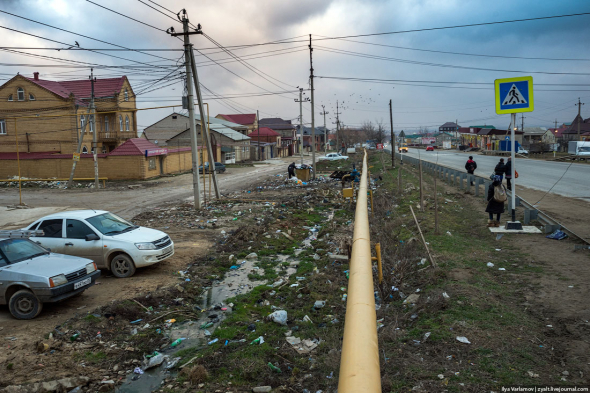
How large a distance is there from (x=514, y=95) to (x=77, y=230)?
1141 centimetres

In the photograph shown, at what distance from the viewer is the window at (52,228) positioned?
1084cm

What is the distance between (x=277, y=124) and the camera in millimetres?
121500

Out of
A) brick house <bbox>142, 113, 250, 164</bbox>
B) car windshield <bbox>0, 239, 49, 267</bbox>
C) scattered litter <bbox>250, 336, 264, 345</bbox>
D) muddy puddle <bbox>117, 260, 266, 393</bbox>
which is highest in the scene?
brick house <bbox>142, 113, 250, 164</bbox>

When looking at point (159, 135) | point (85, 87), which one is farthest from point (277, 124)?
point (85, 87)

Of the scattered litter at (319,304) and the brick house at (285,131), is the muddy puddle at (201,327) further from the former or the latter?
the brick house at (285,131)

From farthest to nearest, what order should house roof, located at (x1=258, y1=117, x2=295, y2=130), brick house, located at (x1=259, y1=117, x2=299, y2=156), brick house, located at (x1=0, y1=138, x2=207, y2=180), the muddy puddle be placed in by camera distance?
house roof, located at (x1=258, y1=117, x2=295, y2=130)
brick house, located at (x1=259, y1=117, x2=299, y2=156)
brick house, located at (x1=0, y1=138, x2=207, y2=180)
the muddy puddle

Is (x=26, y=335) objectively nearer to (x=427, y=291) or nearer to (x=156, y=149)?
(x=427, y=291)

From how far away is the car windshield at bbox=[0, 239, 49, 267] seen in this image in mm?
8508

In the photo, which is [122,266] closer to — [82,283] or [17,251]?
[82,283]

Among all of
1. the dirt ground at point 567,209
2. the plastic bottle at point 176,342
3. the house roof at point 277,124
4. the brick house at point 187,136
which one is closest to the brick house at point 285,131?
the house roof at point 277,124

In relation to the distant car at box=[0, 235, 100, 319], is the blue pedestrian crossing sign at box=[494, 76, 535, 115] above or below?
above

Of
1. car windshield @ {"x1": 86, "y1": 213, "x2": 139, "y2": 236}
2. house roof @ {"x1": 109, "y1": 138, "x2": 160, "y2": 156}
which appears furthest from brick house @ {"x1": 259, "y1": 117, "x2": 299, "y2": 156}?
car windshield @ {"x1": 86, "y1": 213, "x2": 139, "y2": 236}

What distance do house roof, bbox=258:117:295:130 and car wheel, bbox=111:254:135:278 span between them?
106276mm

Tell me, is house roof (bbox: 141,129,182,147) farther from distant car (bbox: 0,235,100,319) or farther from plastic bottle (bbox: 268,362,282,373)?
plastic bottle (bbox: 268,362,282,373)
